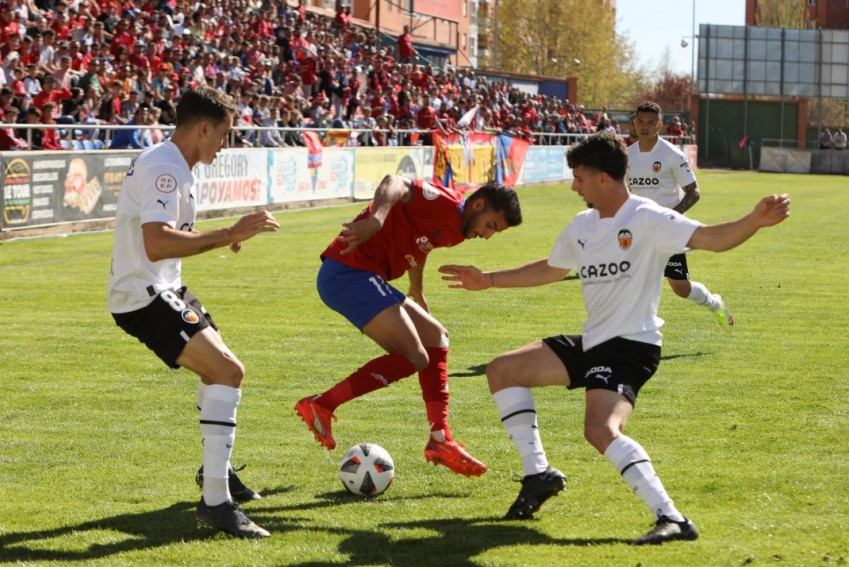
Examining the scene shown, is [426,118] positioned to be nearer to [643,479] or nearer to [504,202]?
[504,202]

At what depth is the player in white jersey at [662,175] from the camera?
40.8ft

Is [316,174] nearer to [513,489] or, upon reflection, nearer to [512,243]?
[512,243]

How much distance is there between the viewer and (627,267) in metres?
5.90

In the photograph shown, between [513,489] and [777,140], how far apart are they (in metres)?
77.4

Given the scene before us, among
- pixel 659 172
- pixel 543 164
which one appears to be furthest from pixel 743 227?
pixel 543 164

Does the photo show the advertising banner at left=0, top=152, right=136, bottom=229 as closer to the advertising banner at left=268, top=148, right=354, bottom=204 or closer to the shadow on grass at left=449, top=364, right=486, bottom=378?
the advertising banner at left=268, top=148, right=354, bottom=204

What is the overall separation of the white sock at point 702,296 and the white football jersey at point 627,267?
6.41 metres

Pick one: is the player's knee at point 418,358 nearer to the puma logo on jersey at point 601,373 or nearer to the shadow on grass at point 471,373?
the puma logo on jersey at point 601,373

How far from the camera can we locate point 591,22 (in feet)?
342

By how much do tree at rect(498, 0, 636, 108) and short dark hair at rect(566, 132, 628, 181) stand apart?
322 ft

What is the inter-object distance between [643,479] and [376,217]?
2.11 metres

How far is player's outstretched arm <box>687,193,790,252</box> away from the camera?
5.40 metres

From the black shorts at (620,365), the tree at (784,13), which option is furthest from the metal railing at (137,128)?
the tree at (784,13)

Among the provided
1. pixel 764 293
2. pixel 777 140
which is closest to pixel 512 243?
pixel 764 293
